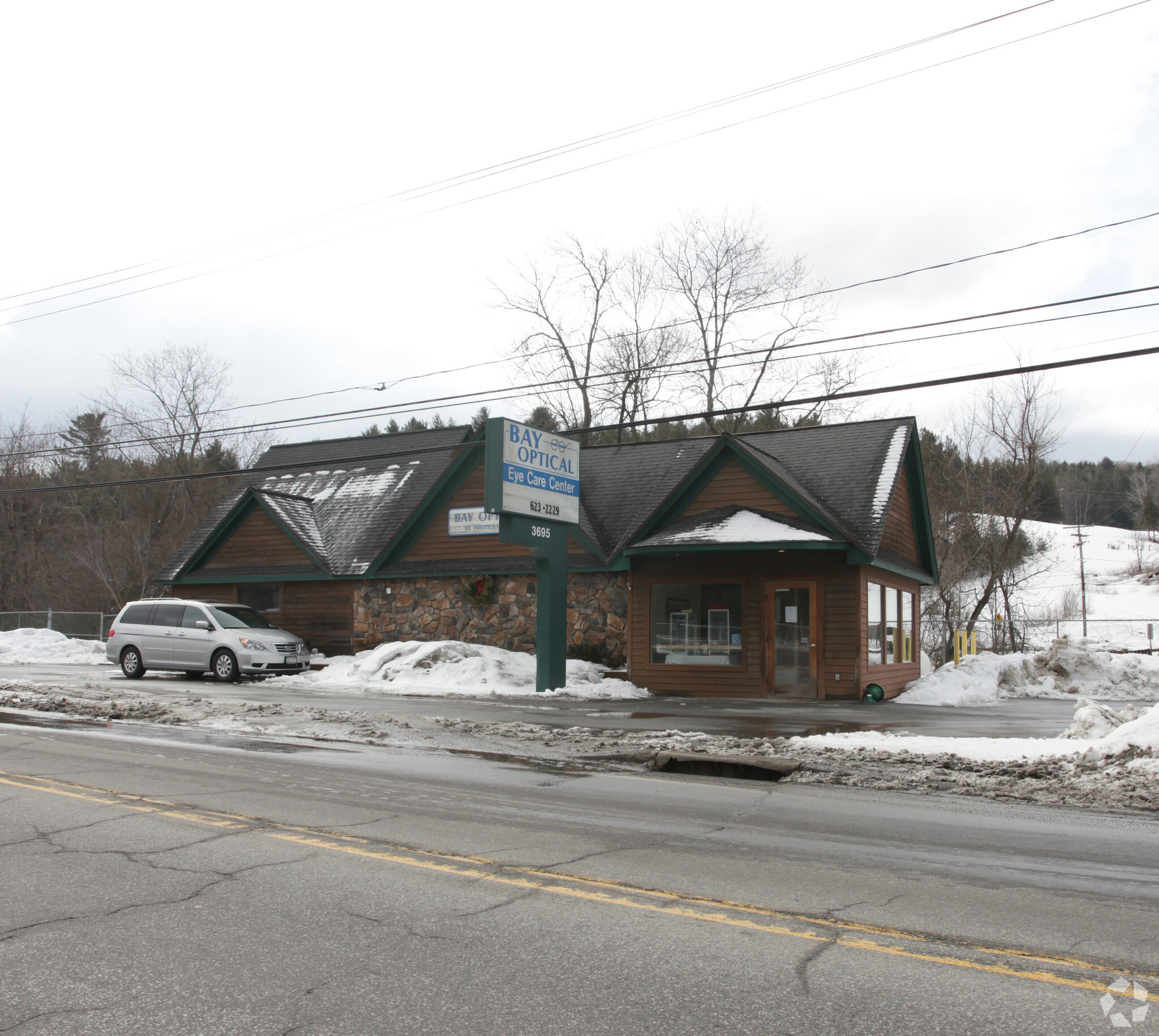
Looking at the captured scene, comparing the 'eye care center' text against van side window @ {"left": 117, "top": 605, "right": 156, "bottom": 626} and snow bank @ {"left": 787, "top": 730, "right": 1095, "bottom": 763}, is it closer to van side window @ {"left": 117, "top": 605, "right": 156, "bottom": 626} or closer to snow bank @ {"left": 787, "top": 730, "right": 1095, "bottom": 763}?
snow bank @ {"left": 787, "top": 730, "right": 1095, "bottom": 763}

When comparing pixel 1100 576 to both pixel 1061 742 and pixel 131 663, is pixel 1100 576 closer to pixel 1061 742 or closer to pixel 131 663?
pixel 131 663

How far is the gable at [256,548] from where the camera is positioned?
27688 mm

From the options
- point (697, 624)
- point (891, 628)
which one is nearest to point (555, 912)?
point (697, 624)

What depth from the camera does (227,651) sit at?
22031 millimetres

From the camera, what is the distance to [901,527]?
76.3ft

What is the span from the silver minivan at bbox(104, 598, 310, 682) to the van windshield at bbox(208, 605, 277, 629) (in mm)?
19

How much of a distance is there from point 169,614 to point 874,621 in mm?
16554

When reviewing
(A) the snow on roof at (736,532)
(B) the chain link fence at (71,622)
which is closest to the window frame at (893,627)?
(A) the snow on roof at (736,532)

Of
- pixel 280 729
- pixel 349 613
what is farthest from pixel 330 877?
pixel 349 613

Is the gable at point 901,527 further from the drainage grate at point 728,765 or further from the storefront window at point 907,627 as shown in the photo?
the drainage grate at point 728,765

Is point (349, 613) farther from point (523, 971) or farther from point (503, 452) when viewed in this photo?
point (523, 971)

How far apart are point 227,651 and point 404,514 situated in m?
7.00

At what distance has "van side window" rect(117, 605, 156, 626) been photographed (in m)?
23.1

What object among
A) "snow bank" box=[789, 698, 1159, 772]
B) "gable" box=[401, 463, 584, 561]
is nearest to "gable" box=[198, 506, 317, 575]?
"gable" box=[401, 463, 584, 561]
